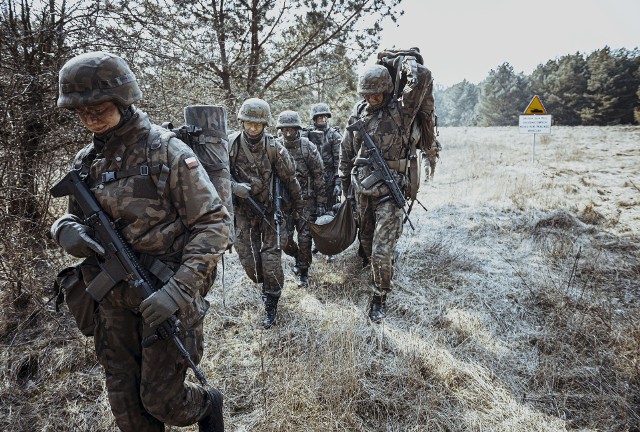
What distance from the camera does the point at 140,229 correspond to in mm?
1907

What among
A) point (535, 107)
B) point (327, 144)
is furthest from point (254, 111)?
point (535, 107)

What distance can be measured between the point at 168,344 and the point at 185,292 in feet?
1.23

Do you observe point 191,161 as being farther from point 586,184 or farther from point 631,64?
point 631,64

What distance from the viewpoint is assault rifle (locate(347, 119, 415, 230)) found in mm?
3850

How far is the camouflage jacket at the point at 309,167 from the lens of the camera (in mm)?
5109

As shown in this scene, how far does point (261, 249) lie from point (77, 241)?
2.24 m

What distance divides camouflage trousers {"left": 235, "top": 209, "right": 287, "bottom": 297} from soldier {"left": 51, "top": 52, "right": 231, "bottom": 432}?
179cm

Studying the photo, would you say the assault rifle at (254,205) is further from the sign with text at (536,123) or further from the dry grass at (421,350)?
the sign with text at (536,123)

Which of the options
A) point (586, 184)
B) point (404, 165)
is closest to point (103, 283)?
point (404, 165)

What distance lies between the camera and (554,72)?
111 feet

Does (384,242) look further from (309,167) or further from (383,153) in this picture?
(309,167)

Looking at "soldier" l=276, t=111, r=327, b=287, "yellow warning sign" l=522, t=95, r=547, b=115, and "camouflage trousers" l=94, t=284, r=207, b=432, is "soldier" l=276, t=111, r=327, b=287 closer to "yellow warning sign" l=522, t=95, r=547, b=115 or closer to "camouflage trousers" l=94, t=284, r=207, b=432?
"camouflage trousers" l=94, t=284, r=207, b=432

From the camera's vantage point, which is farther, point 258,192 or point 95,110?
point 258,192

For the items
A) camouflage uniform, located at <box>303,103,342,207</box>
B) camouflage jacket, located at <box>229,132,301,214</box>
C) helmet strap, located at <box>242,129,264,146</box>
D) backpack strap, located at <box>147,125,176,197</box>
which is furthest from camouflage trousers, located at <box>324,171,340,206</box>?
backpack strap, located at <box>147,125,176,197</box>
